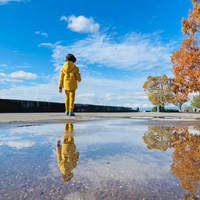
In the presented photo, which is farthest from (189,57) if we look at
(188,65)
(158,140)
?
(158,140)

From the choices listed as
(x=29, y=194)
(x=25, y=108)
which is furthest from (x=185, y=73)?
(x=29, y=194)

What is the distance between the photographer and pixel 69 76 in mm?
7574

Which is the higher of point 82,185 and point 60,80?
point 60,80

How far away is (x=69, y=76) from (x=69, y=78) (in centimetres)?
12

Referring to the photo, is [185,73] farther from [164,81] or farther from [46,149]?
[164,81]

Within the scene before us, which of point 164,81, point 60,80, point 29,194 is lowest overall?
point 29,194

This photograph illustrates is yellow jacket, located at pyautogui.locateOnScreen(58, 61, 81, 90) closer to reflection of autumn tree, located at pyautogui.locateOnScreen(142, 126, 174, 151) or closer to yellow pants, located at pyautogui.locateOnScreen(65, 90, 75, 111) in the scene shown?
yellow pants, located at pyautogui.locateOnScreen(65, 90, 75, 111)

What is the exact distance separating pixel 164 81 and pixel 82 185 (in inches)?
1491

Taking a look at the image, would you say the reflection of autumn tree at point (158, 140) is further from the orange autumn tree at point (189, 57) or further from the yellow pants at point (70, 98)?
the orange autumn tree at point (189, 57)

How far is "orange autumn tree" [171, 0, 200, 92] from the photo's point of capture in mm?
12531

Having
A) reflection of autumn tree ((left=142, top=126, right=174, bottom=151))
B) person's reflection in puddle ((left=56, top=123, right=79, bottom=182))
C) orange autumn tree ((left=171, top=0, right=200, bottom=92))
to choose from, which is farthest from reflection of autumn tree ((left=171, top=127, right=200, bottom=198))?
orange autumn tree ((left=171, top=0, right=200, bottom=92))

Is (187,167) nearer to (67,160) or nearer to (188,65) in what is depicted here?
(67,160)

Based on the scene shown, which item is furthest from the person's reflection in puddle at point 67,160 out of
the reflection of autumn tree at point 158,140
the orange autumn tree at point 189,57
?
the orange autumn tree at point 189,57

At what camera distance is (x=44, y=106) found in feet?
42.6
